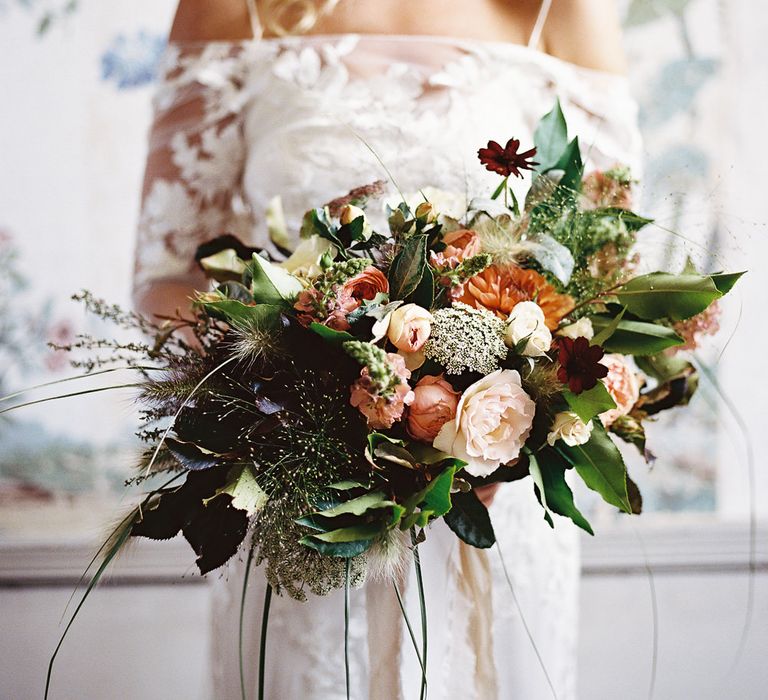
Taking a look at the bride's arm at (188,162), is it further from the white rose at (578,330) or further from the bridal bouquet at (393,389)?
the white rose at (578,330)

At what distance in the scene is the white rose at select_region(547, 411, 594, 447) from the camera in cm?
59

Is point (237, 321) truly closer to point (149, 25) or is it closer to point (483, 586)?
point (483, 586)

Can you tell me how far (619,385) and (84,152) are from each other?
1.13 metres

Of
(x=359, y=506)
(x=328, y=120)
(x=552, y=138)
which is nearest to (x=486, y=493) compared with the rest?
(x=359, y=506)

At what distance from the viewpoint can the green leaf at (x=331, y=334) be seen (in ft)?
1.85

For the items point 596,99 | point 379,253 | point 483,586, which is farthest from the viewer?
point 596,99

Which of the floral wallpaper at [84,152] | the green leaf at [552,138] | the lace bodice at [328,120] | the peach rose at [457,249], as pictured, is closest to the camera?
the peach rose at [457,249]

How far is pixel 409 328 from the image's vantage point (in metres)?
0.57

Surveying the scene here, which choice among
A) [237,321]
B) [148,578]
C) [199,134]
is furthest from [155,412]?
[148,578]

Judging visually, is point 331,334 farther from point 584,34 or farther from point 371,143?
point 584,34

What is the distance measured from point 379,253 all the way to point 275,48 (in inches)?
18.2

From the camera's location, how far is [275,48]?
98 cm

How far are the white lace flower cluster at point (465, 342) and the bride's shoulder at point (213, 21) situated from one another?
0.61m

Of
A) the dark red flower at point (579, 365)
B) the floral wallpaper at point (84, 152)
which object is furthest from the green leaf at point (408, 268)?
the floral wallpaper at point (84, 152)
